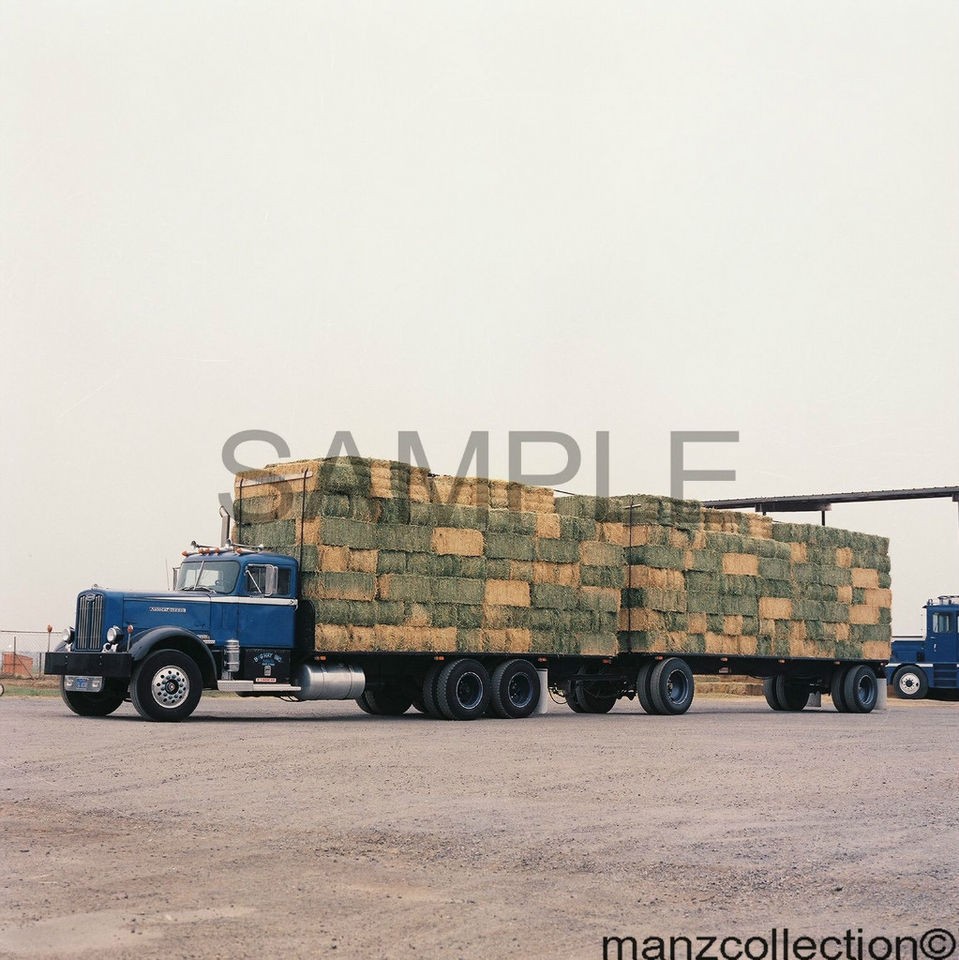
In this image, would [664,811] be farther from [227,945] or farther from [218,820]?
[227,945]

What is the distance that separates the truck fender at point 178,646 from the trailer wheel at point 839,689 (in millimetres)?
16504

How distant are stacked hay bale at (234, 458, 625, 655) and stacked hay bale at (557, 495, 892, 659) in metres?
1.07

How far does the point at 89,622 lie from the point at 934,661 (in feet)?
94.1

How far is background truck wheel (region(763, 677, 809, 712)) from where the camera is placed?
106 feet

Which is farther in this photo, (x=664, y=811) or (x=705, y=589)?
(x=705, y=589)

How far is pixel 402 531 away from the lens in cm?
2330

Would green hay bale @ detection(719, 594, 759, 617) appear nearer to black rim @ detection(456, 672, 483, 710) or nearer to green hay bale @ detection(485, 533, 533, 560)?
green hay bale @ detection(485, 533, 533, 560)

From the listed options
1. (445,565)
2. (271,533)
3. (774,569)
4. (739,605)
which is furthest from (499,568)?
(774,569)

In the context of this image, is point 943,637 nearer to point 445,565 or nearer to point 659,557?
point 659,557

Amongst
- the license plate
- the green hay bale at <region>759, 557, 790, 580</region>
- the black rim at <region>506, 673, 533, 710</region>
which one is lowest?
the black rim at <region>506, 673, 533, 710</region>

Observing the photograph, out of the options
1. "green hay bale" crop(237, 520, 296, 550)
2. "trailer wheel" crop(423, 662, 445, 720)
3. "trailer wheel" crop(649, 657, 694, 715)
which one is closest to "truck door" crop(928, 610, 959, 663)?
"trailer wheel" crop(649, 657, 694, 715)

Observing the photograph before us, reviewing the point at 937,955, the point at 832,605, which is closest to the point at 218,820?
the point at 937,955

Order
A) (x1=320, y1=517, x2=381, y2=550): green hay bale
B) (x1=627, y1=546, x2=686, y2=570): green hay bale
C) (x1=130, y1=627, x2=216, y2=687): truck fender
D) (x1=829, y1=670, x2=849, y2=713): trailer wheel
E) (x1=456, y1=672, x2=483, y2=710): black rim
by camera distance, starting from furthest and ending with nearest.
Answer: (x1=829, y1=670, x2=849, y2=713): trailer wheel → (x1=627, y1=546, x2=686, y2=570): green hay bale → (x1=456, y1=672, x2=483, y2=710): black rim → (x1=320, y1=517, x2=381, y2=550): green hay bale → (x1=130, y1=627, x2=216, y2=687): truck fender

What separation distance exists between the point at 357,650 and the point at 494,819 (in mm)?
12691
